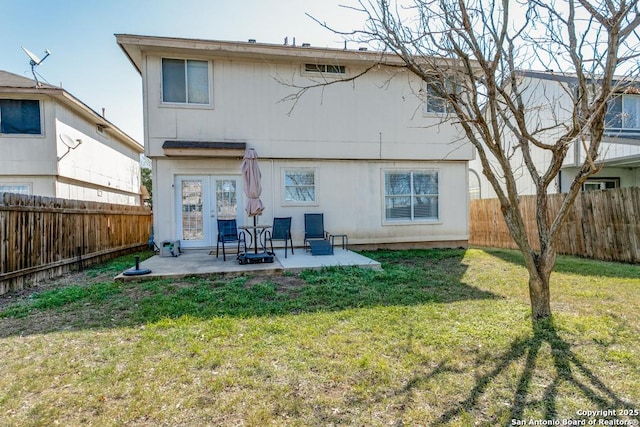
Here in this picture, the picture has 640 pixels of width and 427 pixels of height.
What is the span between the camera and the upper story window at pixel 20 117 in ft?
35.1

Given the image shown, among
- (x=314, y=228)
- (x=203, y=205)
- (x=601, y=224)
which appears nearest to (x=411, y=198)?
(x=314, y=228)

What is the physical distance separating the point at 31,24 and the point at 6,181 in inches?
194

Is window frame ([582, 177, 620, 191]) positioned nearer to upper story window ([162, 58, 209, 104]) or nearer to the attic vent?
the attic vent

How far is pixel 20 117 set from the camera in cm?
1077

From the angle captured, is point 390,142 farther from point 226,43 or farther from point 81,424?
point 81,424

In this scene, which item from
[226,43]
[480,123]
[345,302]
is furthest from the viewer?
[226,43]

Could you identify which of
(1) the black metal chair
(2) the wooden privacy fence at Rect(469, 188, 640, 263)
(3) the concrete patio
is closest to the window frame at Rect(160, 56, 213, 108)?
(3) the concrete patio

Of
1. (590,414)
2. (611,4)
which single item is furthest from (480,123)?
(590,414)

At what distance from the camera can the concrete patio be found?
20.7ft

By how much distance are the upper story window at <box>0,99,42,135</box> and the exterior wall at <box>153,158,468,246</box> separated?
558cm

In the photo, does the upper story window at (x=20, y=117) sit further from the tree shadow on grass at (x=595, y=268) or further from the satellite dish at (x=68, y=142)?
the tree shadow on grass at (x=595, y=268)

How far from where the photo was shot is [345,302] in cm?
455

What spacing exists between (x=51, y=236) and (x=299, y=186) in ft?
18.2

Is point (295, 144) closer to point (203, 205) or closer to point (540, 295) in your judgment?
point (203, 205)
